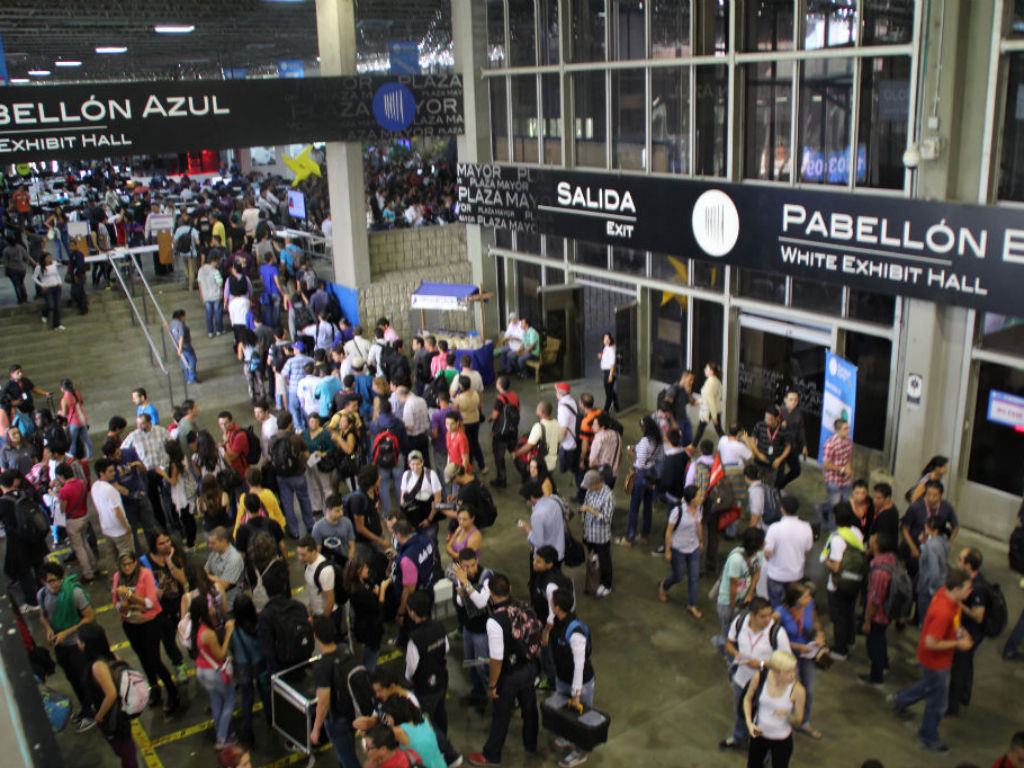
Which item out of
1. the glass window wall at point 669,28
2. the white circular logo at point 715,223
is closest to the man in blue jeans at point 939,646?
the white circular logo at point 715,223

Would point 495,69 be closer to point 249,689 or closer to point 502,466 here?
point 502,466

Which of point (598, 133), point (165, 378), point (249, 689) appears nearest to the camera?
point (249, 689)

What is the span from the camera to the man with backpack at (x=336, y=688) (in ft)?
19.7

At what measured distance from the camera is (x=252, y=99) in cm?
1552

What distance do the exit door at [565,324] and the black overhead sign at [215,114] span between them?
421 centimetres

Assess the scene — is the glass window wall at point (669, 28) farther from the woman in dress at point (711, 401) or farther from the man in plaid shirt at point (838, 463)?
the man in plaid shirt at point (838, 463)

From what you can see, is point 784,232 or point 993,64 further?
point 784,232

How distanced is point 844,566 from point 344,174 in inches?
469

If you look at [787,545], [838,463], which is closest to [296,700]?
[787,545]

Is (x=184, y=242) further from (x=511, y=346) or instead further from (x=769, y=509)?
(x=769, y=509)

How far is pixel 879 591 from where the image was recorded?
280 inches

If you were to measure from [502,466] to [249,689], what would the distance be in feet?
17.0

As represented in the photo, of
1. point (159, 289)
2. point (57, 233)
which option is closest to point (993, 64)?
point (159, 289)

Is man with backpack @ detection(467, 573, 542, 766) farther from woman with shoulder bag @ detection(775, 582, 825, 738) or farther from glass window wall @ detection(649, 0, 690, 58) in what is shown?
glass window wall @ detection(649, 0, 690, 58)
